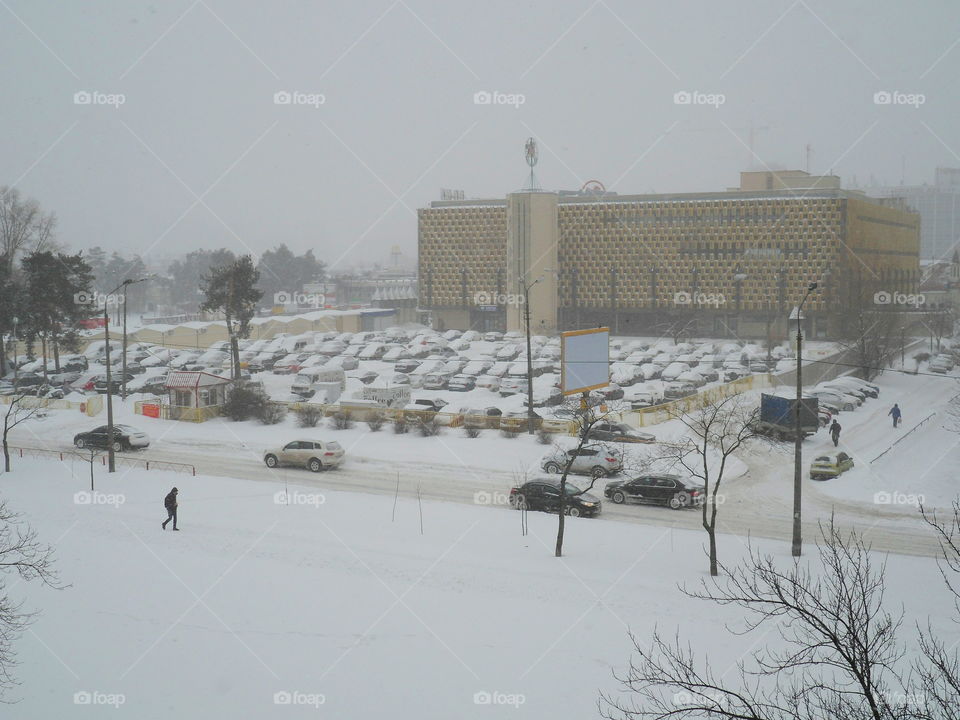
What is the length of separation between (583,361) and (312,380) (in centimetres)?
1404

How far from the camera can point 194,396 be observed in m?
31.6

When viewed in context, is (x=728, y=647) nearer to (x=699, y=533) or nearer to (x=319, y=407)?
(x=699, y=533)

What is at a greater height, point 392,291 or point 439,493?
point 392,291

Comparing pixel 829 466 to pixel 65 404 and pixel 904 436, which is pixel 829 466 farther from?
pixel 65 404

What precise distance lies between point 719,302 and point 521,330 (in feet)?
42.4

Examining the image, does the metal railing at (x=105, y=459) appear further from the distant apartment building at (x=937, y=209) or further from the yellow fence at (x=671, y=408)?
the distant apartment building at (x=937, y=209)

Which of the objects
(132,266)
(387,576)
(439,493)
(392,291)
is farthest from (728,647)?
(392,291)

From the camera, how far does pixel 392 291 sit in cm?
13350

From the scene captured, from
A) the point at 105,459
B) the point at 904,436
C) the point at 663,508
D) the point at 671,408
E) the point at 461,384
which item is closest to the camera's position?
the point at 663,508
